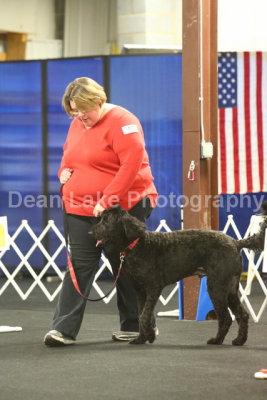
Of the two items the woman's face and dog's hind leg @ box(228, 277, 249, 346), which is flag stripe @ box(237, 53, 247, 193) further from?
the woman's face

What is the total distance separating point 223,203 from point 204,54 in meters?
2.56

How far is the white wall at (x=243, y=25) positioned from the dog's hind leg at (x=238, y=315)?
16.2ft

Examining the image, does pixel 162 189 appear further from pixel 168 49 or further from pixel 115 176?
pixel 115 176

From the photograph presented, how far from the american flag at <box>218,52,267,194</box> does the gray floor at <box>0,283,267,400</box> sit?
267 centimetres

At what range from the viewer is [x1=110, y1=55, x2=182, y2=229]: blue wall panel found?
7.27 metres

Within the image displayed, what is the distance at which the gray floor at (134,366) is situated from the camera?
3052 millimetres

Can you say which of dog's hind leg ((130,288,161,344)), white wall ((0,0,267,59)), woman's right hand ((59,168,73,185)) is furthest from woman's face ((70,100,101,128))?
white wall ((0,0,267,59))

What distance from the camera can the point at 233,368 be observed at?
3.46 m

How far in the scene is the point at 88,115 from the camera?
3904 millimetres

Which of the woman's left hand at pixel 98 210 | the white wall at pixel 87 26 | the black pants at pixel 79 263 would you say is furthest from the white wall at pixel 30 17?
the woman's left hand at pixel 98 210

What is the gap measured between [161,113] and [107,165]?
344cm

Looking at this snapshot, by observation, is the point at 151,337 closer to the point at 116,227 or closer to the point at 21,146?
the point at 116,227

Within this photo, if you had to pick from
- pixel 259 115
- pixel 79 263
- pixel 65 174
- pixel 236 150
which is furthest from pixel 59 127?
pixel 79 263

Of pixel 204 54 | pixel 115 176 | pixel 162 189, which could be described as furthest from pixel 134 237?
pixel 162 189
